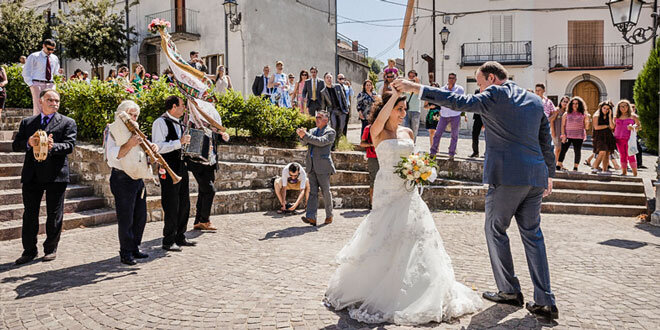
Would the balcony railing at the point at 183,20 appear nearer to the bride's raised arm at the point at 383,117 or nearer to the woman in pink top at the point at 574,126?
the woman in pink top at the point at 574,126

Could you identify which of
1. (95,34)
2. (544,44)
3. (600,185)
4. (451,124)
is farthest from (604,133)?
(95,34)

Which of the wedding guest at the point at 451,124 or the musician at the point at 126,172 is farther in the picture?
the wedding guest at the point at 451,124

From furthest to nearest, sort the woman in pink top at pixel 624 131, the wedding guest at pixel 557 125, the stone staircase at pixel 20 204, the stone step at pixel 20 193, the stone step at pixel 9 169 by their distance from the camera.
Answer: the wedding guest at pixel 557 125
the woman in pink top at pixel 624 131
the stone step at pixel 9 169
the stone step at pixel 20 193
the stone staircase at pixel 20 204

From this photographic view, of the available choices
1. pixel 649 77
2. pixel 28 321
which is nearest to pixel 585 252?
pixel 28 321

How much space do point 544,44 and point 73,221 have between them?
1093 inches

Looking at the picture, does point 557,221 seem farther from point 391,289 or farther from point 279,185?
point 391,289

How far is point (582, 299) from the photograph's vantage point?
177 inches

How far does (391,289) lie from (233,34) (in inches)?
817

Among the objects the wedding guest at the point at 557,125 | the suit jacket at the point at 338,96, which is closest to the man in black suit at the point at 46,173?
the suit jacket at the point at 338,96

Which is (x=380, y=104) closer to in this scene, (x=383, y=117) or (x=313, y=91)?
(x=383, y=117)

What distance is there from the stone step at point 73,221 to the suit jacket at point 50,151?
1581 mm

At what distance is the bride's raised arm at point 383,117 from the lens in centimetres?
446

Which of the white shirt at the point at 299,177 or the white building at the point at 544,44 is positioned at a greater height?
the white building at the point at 544,44

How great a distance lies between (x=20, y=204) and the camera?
7.71 meters
